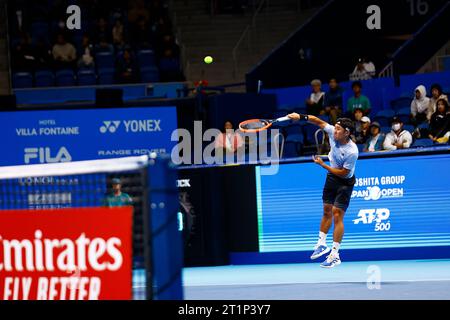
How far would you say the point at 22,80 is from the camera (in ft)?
88.2

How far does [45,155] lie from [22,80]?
25.8ft

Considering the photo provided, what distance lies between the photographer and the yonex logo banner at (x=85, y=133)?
19609 mm

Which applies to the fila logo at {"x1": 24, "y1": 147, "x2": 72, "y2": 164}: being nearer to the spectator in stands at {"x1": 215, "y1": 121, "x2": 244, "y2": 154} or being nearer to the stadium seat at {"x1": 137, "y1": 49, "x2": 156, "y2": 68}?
the spectator in stands at {"x1": 215, "y1": 121, "x2": 244, "y2": 154}

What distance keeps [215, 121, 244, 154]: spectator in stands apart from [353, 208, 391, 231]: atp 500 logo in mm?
3312

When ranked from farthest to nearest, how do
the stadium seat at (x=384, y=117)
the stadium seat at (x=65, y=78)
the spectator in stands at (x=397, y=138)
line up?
the stadium seat at (x=65, y=78)
the stadium seat at (x=384, y=117)
the spectator in stands at (x=397, y=138)

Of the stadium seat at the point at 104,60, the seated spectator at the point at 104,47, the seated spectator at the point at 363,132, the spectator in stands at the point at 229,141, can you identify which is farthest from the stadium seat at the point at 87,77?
the seated spectator at the point at 363,132

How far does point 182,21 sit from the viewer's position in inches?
1161

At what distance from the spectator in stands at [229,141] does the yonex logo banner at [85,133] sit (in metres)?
0.98

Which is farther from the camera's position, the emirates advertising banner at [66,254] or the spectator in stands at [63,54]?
the spectator in stands at [63,54]

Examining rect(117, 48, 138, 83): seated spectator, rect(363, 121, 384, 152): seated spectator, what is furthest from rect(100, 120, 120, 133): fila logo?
rect(117, 48, 138, 83): seated spectator

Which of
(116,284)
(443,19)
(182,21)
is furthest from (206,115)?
(116,284)

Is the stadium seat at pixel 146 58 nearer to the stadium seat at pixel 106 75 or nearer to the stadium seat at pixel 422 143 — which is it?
the stadium seat at pixel 106 75

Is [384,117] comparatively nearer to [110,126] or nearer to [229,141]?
[229,141]

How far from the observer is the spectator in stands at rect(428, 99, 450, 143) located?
1850 centimetres
